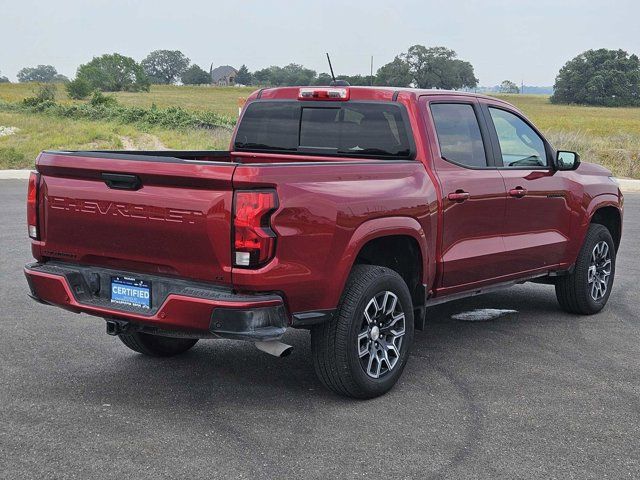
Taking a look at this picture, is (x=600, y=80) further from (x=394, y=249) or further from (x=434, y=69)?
(x=394, y=249)

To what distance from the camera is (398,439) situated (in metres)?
4.29

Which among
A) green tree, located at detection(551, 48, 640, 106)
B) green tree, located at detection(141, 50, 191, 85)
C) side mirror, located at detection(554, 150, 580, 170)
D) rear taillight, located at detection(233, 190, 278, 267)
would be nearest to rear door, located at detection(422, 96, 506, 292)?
side mirror, located at detection(554, 150, 580, 170)

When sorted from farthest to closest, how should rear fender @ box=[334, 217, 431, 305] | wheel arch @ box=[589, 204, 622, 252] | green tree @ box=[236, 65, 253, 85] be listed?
green tree @ box=[236, 65, 253, 85] < wheel arch @ box=[589, 204, 622, 252] < rear fender @ box=[334, 217, 431, 305]

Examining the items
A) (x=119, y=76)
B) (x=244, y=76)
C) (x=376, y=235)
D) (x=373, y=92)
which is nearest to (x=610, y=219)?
(x=373, y=92)

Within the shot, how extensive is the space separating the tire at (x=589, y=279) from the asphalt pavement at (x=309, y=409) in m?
0.34

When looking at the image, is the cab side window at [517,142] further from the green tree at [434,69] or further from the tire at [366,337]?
the green tree at [434,69]

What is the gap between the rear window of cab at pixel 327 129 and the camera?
5.57 meters

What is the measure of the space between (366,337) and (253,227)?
1.14 meters

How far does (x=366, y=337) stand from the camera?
16.1 ft

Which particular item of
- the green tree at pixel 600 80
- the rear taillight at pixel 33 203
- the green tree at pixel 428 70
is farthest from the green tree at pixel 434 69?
the green tree at pixel 600 80

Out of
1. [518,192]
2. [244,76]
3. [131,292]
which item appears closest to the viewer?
[131,292]

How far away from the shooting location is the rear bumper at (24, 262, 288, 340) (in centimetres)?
422

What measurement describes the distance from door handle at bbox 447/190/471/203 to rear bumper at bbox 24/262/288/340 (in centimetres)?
171

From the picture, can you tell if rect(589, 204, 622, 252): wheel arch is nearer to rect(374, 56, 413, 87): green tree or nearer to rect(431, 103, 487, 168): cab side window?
rect(431, 103, 487, 168): cab side window
